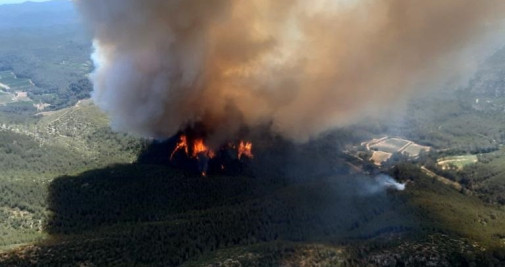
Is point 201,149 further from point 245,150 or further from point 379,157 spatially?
point 379,157

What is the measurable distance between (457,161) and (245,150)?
4392 centimetres

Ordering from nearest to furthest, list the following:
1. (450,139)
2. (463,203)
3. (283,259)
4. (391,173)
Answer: (283,259), (463,203), (391,173), (450,139)

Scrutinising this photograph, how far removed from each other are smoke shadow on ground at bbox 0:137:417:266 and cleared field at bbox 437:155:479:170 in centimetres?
3274

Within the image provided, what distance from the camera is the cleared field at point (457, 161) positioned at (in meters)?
96.1

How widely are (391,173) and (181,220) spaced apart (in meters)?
31.2

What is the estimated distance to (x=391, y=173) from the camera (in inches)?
2972

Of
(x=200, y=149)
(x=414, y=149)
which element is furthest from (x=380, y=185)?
(x=414, y=149)

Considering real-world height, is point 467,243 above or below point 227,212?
below

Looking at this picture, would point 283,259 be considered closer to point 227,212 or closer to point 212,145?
point 227,212

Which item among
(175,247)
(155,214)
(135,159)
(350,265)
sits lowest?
(350,265)

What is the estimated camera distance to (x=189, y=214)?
193 ft

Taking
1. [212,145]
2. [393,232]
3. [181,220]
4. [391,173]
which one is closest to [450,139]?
[391,173]

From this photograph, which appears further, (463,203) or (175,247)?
(463,203)

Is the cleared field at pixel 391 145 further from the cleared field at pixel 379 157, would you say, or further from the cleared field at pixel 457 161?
the cleared field at pixel 457 161
